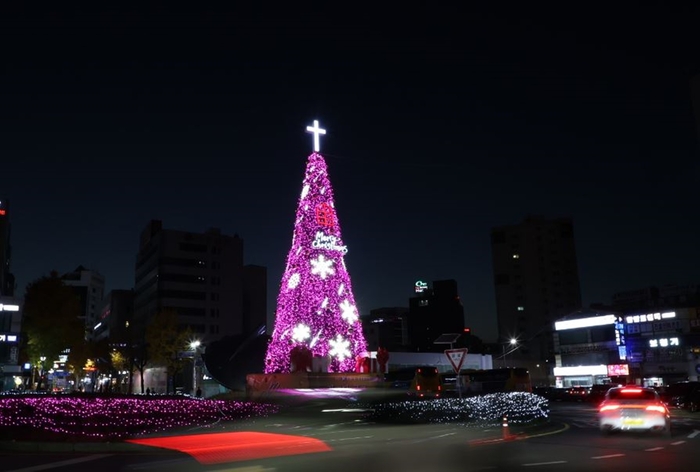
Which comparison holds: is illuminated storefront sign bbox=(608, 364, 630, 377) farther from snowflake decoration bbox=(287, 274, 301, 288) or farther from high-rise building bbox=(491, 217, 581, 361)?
snowflake decoration bbox=(287, 274, 301, 288)

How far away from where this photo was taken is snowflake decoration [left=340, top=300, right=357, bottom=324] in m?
38.3

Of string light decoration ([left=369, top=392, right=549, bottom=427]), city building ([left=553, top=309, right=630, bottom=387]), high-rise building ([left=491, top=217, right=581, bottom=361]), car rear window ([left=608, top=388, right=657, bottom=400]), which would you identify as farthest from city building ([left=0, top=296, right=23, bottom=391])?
high-rise building ([left=491, top=217, right=581, bottom=361])

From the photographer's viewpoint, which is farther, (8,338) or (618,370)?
(618,370)

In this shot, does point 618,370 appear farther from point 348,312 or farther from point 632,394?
point 632,394

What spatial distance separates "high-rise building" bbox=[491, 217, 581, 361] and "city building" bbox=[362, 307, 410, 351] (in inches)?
2159

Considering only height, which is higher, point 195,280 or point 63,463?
point 195,280

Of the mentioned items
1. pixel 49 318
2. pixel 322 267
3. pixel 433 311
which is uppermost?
pixel 433 311

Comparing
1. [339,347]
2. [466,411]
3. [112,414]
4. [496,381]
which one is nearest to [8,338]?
[339,347]

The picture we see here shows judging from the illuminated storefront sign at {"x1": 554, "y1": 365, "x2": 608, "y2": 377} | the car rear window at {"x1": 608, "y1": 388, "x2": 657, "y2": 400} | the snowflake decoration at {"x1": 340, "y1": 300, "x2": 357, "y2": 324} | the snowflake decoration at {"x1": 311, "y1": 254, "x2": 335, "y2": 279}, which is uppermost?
the snowflake decoration at {"x1": 311, "y1": 254, "x2": 335, "y2": 279}

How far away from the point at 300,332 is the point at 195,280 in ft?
212

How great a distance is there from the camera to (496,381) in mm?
50094

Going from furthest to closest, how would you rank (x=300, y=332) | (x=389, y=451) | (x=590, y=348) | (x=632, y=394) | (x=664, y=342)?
(x=590, y=348), (x=664, y=342), (x=300, y=332), (x=632, y=394), (x=389, y=451)

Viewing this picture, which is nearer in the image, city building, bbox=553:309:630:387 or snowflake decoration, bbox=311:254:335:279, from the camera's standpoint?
snowflake decoration, bbox=311:254:335:279

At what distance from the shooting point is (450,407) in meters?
22.2
